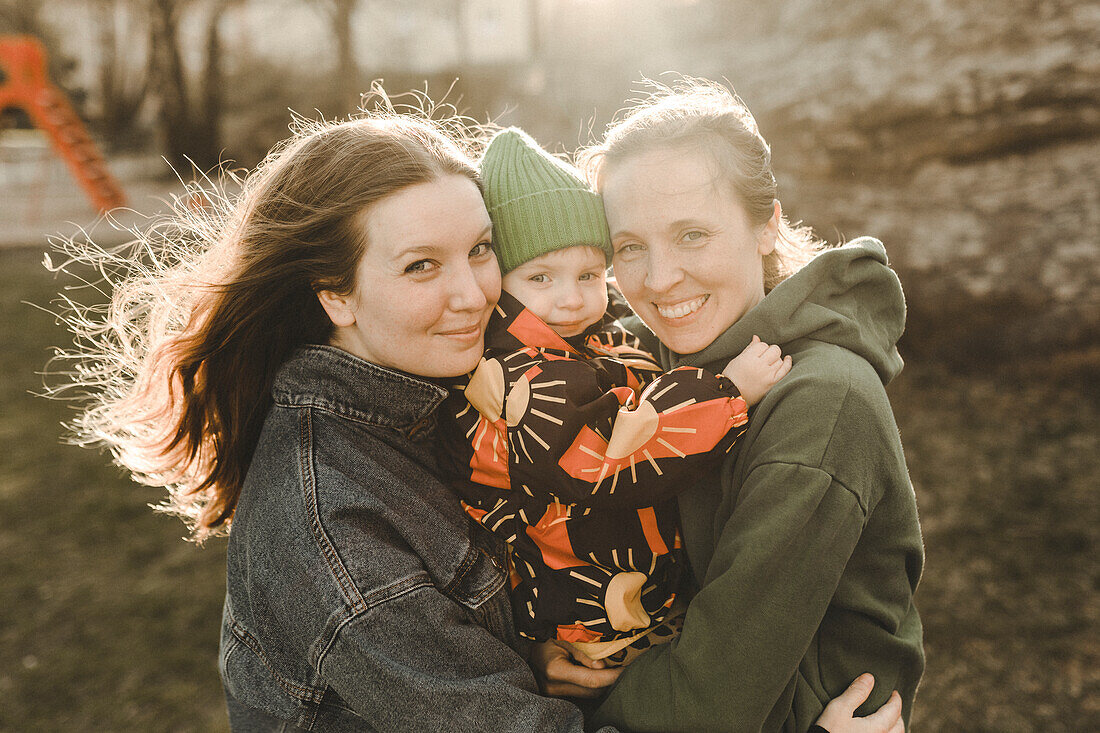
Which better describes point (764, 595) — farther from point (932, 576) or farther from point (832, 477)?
point (932, 576)

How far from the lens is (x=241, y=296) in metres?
1.92

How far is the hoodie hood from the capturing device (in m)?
1.97

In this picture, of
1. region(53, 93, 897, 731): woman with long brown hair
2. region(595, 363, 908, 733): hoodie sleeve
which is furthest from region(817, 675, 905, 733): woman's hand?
region(595, 363, 908, 733): hoodie sleeve

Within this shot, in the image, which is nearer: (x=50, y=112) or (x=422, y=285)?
(x=422, y=285)

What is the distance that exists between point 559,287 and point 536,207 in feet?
0.74

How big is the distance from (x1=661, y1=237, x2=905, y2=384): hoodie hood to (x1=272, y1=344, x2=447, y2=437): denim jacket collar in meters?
0.80

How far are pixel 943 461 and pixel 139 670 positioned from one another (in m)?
4.59

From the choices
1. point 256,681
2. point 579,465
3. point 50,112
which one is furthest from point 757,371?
point 50,112

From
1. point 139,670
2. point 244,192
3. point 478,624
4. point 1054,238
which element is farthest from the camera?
point 1054,238

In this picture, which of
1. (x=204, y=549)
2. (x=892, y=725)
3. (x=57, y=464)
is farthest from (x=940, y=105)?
(x=57, y=464)

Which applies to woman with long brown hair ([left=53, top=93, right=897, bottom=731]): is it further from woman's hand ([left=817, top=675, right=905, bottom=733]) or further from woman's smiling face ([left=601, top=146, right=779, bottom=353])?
woman's smiling face ([left=601, top=146, right=779, bottom=353])

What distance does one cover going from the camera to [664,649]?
187cm

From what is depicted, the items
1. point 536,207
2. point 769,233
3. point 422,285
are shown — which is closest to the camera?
point 422,285

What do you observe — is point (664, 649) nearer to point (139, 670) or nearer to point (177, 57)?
point (139, 670)
